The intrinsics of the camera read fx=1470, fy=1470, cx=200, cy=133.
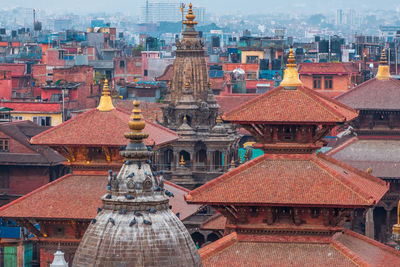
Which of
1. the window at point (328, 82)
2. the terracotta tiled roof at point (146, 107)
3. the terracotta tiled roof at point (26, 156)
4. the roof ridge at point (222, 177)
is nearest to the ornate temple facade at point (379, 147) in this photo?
the terracotta tiled roof at point (26, 156)

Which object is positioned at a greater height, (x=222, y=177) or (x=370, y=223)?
(x=222, y=177)

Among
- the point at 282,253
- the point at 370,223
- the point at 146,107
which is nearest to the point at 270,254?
the point at 282,253

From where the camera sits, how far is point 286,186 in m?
42.3

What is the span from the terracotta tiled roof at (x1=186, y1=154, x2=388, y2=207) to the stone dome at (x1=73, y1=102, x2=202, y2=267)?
17.6 meters

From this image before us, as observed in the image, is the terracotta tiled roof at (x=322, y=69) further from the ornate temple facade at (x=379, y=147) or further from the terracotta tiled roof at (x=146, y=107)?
the ornate temple facade at (x=379, y=147)

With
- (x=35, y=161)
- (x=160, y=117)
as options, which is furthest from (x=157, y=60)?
(x=35, y=161)

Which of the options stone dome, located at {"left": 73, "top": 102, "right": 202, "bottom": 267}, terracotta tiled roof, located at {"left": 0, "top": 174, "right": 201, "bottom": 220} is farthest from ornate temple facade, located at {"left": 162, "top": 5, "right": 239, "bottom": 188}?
stone dome, located at {"left": 73, "top": 102, "right": 202, "bottom": 267}

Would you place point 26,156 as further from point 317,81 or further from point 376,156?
point 317,81

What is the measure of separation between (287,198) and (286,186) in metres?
0.62

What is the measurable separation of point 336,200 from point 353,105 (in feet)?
88.0

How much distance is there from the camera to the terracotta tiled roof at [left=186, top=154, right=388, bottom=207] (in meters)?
41.5

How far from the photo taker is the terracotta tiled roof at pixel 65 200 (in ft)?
164

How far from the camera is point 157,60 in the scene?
16325cm

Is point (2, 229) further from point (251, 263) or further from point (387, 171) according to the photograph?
point (251, 263)
